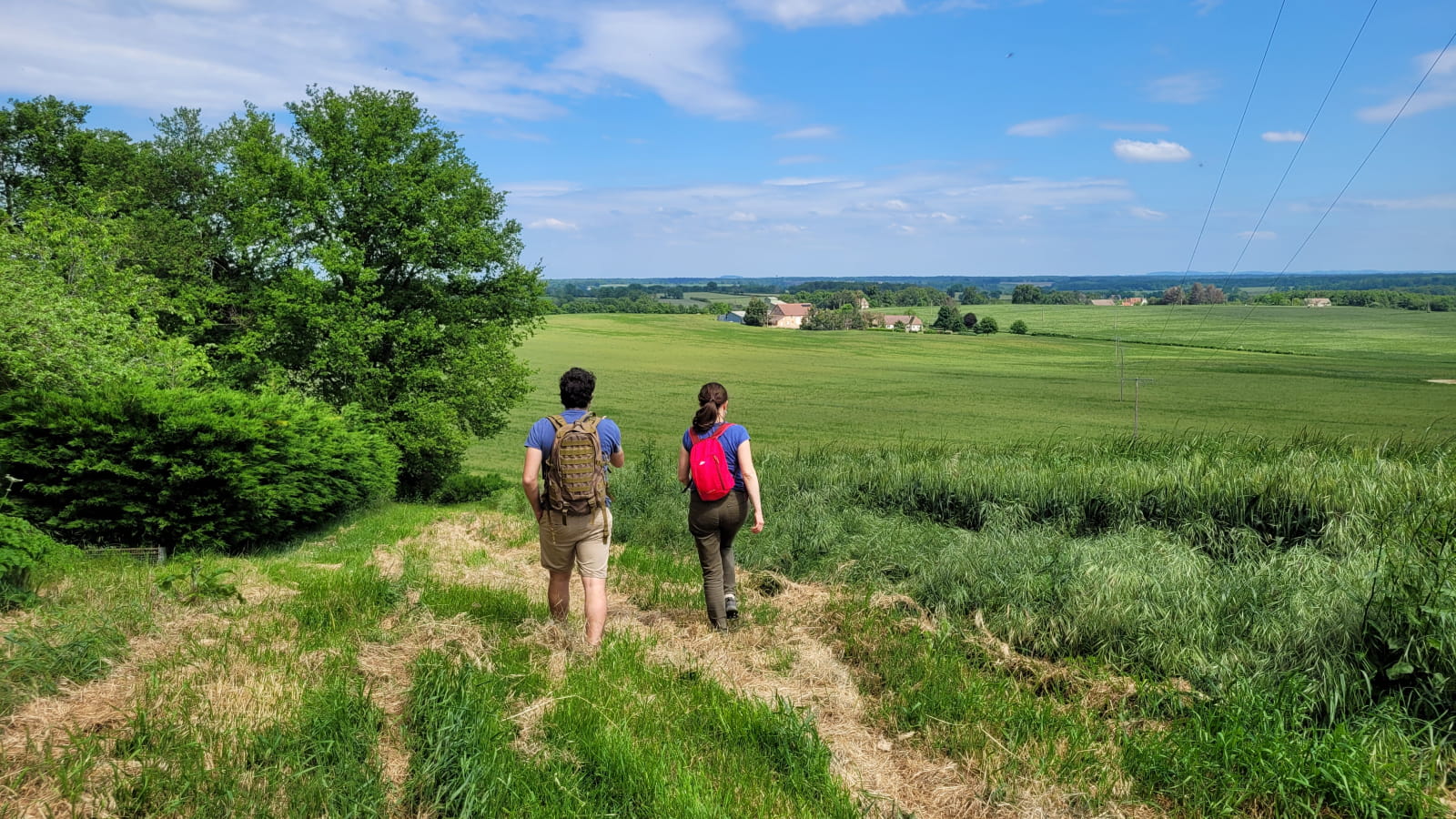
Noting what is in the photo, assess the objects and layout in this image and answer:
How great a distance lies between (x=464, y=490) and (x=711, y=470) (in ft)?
65.0

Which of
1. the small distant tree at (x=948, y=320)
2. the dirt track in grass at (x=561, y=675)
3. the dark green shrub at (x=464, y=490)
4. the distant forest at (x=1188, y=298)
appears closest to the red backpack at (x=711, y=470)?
the dirt track in grass at (x=561, y=675)

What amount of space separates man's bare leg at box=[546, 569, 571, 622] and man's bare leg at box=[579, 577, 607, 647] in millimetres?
243

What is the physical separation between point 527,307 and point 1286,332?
67.3 m

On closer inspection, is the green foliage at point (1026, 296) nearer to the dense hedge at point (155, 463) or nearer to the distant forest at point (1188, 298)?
the distant forest at point (1188, 298)

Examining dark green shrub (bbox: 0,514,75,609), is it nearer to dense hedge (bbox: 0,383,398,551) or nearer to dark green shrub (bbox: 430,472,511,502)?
dense hedge (bbox: 0,383,398,551)

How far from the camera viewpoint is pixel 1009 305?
4633 inches

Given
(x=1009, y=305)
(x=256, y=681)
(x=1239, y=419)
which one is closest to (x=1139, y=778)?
(x=256, y=681)

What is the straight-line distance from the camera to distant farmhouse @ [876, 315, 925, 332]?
9650 cm

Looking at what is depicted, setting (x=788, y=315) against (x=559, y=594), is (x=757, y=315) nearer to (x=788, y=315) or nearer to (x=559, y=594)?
(x=788, y=315)

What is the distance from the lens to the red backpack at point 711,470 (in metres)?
6.20

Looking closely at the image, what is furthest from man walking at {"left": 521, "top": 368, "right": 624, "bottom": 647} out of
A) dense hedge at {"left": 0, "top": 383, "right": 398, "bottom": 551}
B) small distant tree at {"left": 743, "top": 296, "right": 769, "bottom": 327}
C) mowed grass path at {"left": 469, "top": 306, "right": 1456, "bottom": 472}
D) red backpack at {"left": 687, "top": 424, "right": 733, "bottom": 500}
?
small distant tree at {"left": 743, "top": 296, "right": 769, "bottom": 327}

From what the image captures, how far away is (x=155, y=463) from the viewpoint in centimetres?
1027

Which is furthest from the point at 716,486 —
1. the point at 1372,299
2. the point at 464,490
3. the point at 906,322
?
the point at 1372,299

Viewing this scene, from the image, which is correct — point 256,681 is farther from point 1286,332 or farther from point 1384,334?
point 1286,332
